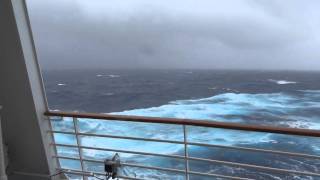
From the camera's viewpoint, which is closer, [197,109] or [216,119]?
[216,119]

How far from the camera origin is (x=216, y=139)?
6.38 m

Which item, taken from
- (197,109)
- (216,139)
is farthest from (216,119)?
(197,109)

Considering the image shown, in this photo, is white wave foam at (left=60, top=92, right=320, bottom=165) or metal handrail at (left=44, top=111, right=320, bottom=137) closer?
metal handrail at (left=44, top=111, right=320, bottom=137)

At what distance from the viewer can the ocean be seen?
4.84 metres

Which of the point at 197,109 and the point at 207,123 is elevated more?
the point at 207,123

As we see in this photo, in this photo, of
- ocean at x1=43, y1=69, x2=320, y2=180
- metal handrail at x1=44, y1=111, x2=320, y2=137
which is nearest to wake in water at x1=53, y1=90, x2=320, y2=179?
ocean at x1=43, y1=69, x2=320, y2=180

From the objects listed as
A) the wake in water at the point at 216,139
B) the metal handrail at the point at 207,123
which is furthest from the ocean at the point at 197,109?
the metal handrail at the point at 207,123

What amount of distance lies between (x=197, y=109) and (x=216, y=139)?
4.76ft

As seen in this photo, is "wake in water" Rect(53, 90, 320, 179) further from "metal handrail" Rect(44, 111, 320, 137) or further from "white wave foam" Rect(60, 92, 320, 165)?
"metal handrail" Rect(44, 111, 320, 137)

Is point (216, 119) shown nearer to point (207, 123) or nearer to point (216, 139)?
point (216, 139)

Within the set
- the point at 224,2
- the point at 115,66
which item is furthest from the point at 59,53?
the point at 224,2

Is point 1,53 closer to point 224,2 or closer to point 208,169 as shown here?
point 224,2

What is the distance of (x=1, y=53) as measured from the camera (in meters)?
2.15

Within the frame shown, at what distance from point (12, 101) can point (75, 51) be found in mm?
973
